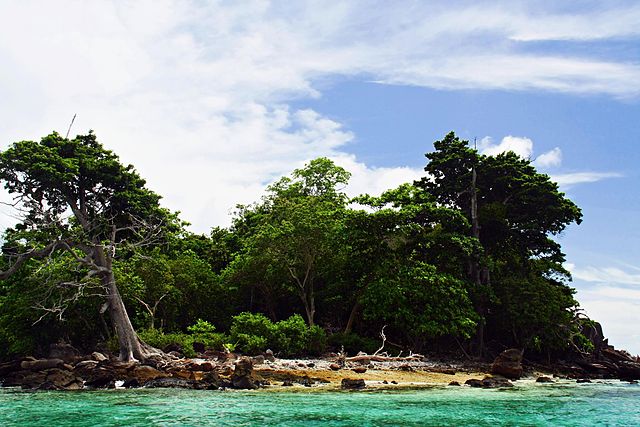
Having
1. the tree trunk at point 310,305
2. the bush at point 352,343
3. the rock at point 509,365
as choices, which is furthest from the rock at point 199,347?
the rock at point 509,365

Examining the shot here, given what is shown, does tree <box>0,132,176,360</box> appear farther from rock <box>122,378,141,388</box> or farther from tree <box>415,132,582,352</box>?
tree <box>415,132,582,352</box>

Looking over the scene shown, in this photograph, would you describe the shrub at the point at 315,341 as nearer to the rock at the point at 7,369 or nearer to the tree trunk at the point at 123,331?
the tree trunk at the point at 123,331

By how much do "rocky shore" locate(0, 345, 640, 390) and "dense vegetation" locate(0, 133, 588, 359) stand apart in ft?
6.15

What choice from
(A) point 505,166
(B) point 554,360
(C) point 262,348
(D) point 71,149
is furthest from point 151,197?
(B) point 554,360

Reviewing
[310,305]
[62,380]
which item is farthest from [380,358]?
[62,380]

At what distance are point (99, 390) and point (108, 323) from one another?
12.2 meters

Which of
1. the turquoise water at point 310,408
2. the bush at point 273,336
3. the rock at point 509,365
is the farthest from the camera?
the bush at point 273,336

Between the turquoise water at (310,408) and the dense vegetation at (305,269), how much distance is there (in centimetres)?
804

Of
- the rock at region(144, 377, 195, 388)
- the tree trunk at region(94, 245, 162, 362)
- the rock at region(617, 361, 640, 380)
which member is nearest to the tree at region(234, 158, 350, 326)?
the tree trunk at region(94, 245, 162, 362)

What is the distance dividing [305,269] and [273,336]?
617 centimetres

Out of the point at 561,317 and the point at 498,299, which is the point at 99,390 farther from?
the point at 561,317

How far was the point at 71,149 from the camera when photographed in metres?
27.5

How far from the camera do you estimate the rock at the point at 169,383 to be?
67.7ft

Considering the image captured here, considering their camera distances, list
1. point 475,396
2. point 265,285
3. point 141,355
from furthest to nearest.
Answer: point 265,285, point 141,355, point 475,396
